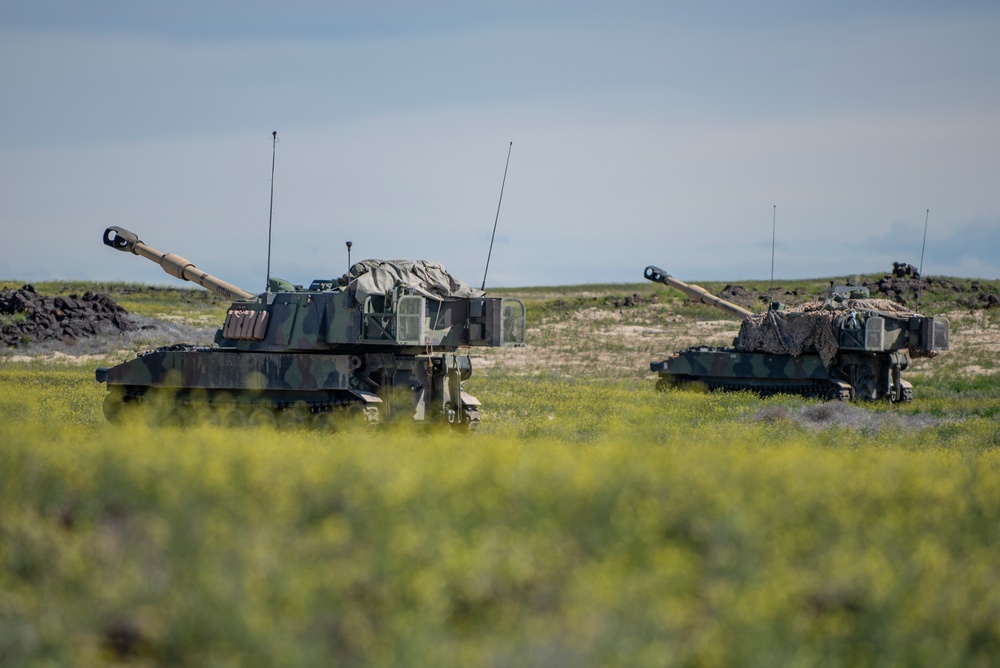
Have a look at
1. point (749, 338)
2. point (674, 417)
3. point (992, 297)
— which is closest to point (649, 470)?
point (674, 417)

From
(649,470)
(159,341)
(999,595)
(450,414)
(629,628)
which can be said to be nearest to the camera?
(629,628)

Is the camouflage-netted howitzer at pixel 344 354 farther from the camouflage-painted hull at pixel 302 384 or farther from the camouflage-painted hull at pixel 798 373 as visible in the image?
the camouflage-painted hull at pixel 798 373

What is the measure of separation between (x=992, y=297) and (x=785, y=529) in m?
50.7

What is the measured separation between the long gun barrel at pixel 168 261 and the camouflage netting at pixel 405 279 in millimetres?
4689

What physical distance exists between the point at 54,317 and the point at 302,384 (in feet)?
100

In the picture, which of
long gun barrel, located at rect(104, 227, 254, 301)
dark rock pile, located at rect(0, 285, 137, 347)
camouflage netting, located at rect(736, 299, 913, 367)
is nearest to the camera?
long gun barrel, located at rect(104, 227, 254, 301)

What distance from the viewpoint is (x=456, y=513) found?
8.98m

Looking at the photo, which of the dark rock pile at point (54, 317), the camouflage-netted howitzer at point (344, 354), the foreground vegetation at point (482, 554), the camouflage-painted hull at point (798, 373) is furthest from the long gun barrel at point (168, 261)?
the dark rock pile at point (54, 317)

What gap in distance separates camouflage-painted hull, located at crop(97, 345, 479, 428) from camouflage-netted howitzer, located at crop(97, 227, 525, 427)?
17 millimetres

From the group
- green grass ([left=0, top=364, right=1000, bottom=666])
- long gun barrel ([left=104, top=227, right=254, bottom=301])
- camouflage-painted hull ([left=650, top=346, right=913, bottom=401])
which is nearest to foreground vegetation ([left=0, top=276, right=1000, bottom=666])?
green grass ([left=0, top=364, right=1000, bottom=666])

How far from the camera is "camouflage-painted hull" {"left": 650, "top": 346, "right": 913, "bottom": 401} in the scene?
29.0m

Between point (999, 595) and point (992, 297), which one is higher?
point (992, 297)

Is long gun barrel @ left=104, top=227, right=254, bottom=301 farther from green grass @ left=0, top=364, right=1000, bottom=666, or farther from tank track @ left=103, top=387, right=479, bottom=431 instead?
green grass @ left=0, top=364, right=1000, bottom=666

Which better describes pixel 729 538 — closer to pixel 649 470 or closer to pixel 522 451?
pixel 649 470
